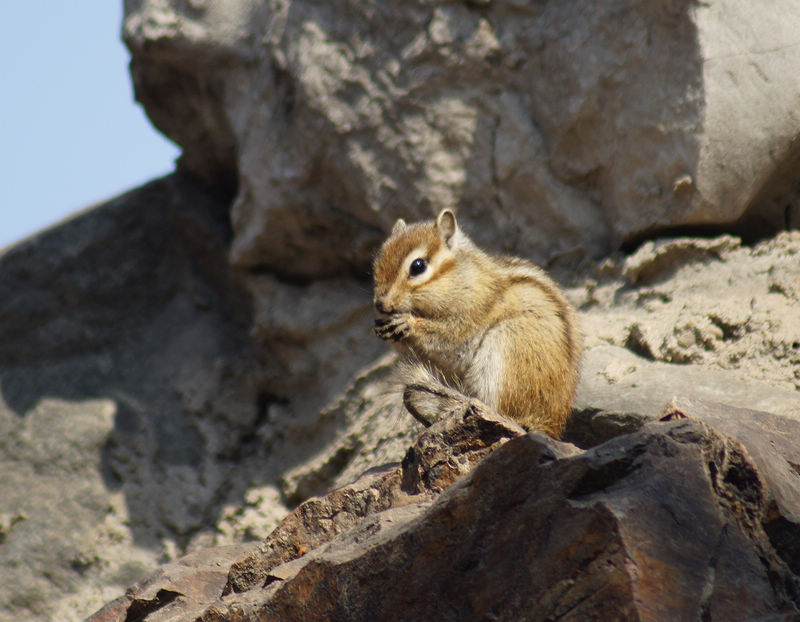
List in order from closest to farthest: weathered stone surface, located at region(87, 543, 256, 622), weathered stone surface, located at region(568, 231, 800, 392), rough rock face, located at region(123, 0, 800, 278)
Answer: weathered stone surface, located at region(87, 543, 256, 622) < weathered stone surface, located at region(568, 231, 800, 392) < rough rock face, located at region(123, 0, 800, 278)

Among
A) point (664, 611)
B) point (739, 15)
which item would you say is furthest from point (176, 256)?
point (664, 611)

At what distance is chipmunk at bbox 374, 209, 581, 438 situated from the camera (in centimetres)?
428

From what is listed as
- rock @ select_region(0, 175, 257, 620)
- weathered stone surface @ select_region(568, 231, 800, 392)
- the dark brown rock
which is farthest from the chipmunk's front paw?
rock @ select_region(0, 175, 257, 620)

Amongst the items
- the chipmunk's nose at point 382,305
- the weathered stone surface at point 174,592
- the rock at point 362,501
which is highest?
the chipmunk's nose at point 382,305

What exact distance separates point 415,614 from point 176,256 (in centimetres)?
556

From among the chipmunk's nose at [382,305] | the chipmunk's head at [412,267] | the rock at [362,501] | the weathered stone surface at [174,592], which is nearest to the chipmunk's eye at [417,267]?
the chipmunk's head at [412,267]

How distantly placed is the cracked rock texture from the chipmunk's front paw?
491 millimetres

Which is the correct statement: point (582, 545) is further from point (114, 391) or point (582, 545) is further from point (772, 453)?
point (114, 391)

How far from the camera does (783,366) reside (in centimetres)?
469

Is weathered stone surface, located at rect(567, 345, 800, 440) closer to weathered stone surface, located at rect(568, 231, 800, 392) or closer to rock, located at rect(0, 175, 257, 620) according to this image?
weathered stone surface, located at rect(568, 231, 800, 392)

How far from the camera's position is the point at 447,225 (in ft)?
16.3

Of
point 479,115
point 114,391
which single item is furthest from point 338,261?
point 114,391

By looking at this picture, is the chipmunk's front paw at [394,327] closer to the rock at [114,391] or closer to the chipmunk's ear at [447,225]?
the chipmunk's ear at [447,225]

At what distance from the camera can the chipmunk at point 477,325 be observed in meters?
4.28
